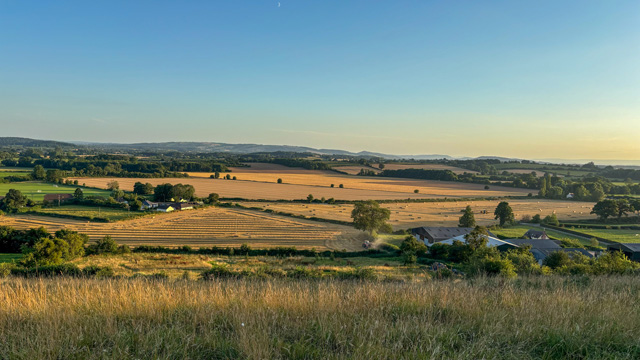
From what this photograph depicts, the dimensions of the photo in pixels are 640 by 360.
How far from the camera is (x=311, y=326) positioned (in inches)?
162

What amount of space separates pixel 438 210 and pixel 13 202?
80.3 meters

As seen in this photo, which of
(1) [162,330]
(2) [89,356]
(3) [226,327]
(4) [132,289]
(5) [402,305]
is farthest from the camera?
(4) [132,289]

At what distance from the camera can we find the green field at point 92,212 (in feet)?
167

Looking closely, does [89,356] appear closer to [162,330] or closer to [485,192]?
[162,330]

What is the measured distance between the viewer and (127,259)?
28719 millimetres

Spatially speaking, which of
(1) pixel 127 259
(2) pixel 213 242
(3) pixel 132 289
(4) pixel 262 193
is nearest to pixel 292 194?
(4) pixel 262 193

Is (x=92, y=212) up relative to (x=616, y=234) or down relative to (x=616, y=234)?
down

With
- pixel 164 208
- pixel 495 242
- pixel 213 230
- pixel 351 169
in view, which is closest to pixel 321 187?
pixel 351 169

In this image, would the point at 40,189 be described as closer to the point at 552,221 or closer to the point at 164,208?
the point at 164,208

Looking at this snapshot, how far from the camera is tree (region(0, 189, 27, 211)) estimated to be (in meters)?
53.3

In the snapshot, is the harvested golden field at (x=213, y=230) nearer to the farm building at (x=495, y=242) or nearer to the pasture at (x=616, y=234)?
the farm building at (x=495, y=242)

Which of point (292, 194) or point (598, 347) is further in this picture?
point (292, 194)

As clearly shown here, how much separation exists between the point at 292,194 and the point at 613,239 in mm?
61152

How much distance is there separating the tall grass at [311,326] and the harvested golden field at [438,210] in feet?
161
